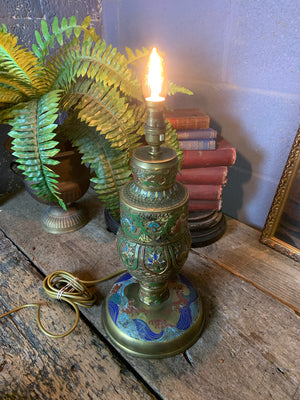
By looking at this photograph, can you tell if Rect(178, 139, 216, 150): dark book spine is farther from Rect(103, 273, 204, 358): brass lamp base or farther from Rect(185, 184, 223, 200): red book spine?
Rect(103, 273, 204, 358): brass lamp base

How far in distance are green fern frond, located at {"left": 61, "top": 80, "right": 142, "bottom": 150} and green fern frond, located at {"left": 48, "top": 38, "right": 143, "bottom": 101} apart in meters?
0.03

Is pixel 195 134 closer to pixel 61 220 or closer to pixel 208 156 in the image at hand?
pixel 208 156

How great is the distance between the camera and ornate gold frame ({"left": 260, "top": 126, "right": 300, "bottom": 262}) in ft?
2.54

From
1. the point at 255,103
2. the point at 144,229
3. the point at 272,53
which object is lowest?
the point at 144,229

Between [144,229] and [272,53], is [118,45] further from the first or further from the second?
[144,229]

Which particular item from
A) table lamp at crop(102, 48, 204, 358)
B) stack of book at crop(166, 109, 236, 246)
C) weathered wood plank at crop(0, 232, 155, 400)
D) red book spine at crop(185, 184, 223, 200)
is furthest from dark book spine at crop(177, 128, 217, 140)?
weathered wood plank at crop(0, 232, 155, 400)

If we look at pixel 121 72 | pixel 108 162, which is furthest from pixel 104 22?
pixel 108 162

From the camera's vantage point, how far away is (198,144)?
0.87 metres

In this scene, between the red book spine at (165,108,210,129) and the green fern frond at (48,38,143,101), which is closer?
the green fern frond at (48,38,143,101)

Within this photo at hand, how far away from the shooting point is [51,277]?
766mm

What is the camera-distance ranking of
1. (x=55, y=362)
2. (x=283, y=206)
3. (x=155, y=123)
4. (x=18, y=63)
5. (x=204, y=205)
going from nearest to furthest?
(x=155, y=123) → (x=55, y=362) → (x=18, y=63) → (x=283, y=206) → (x=204, y=205)

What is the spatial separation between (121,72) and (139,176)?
0.35 m

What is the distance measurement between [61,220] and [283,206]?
701 millimetres

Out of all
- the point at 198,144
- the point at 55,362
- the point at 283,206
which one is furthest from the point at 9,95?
the point at 283,206
